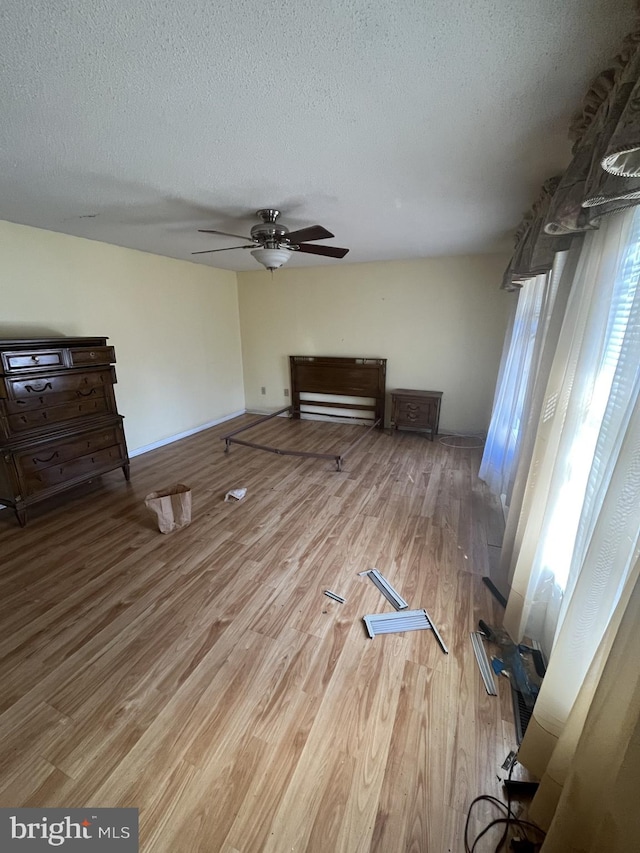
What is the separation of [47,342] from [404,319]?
3.92 meters

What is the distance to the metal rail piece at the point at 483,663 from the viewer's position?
145 centimetres

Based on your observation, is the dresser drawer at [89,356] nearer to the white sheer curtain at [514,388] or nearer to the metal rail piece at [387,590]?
the metal rail piece at [387,590]

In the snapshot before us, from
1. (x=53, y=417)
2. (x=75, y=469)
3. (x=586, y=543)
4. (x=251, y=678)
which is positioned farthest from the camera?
(x=75, y=469)

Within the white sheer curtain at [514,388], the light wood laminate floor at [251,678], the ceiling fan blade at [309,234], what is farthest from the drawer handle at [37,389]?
the white sheer curtain at [514,388]

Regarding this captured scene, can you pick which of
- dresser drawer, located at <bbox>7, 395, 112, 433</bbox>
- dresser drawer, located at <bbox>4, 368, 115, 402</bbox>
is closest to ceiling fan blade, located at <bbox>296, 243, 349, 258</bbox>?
dresser drawer, located at <bbox>4, 368, 115, 402</bbox>

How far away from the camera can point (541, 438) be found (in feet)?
5.50

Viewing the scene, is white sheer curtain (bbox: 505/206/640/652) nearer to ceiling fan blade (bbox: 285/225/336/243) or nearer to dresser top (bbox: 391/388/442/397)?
ceiling fan blade (bbox: 285/225/336/243)

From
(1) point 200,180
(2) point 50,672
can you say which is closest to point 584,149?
(1) point 200,180

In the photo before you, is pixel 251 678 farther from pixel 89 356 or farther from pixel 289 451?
pixel 89 356

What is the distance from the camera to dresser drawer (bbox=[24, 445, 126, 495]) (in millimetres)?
2605

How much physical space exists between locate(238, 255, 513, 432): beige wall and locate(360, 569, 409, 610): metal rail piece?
10.3ft

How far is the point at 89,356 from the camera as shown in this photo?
289 cm

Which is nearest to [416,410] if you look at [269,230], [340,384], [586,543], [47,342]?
[340,384]

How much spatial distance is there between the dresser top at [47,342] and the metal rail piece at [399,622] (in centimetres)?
296
